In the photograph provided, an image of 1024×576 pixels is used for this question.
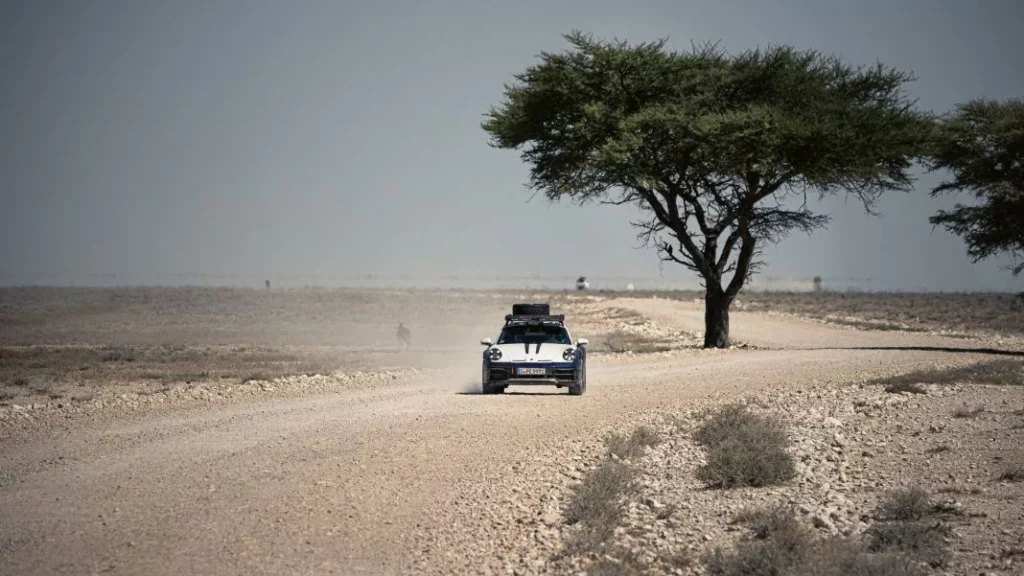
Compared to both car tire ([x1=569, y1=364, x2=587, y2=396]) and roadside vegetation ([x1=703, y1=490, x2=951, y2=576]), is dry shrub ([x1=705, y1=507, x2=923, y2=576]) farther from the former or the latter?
car tire ([x1=569, y1=364, x2=587, y2=396])

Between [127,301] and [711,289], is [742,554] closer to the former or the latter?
[711,289]

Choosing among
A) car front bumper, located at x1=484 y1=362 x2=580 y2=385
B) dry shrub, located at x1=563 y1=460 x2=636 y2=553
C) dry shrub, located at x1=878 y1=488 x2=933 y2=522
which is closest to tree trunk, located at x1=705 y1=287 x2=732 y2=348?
car front bumper, located at x1=484 y1=362 x2=580 y2=385

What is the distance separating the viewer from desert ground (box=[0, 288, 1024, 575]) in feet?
38.0

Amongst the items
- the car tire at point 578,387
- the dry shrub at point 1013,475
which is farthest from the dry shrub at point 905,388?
the dry shrub at point 1013,475

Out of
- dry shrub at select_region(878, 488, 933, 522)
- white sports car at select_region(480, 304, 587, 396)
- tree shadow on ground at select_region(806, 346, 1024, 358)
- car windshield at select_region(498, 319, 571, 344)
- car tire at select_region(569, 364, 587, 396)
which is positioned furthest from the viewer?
tree shadow on ground at select_region(806, 346, 1024, 358)

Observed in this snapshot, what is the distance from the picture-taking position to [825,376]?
28.8m

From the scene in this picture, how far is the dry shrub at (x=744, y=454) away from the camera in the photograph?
1566cm

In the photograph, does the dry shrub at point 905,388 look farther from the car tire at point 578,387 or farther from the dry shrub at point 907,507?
the dry shrub at point 907,507

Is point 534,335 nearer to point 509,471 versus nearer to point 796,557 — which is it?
point 509,471

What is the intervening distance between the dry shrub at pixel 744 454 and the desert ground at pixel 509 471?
4.0 inches

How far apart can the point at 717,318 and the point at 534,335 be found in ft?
59.1

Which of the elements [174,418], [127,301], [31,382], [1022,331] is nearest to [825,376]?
[174,418]

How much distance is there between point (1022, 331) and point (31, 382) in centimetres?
4877

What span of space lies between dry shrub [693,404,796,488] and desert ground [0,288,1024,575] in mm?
101
